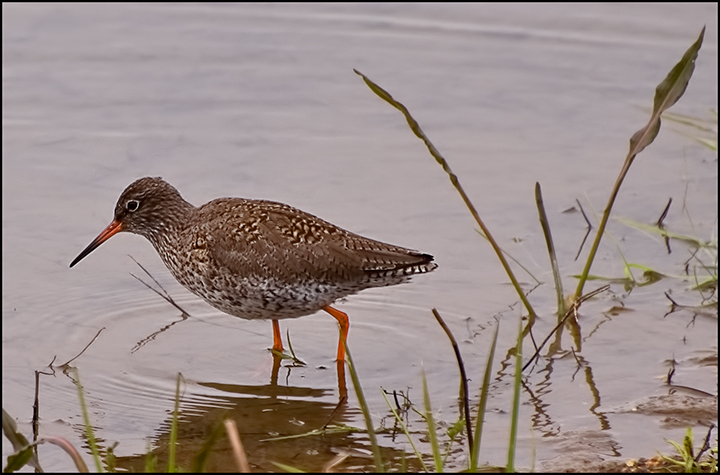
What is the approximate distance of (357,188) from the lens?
852 cm

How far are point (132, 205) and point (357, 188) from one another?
Result: 2.11 m

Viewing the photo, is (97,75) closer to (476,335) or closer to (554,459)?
(476,335)

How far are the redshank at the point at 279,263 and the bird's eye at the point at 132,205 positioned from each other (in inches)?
19.7

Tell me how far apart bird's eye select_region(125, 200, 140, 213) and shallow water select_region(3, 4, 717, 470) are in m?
0.56

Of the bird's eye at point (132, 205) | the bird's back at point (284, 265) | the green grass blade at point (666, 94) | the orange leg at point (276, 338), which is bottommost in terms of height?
the orange leg at point (276, 338)

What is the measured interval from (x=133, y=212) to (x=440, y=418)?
2.51 m

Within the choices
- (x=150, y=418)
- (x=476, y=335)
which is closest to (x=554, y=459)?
(x=476, y=335)

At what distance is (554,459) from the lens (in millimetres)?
5055

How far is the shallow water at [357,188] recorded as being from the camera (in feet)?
19.0

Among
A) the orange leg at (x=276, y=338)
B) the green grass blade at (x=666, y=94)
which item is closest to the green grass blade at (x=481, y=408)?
the green grass blade at (x=666, y=94)

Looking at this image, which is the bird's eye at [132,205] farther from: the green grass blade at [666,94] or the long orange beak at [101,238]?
the green grass blade at [666,94]

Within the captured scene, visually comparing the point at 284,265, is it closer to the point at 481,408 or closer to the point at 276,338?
the point at 276,338

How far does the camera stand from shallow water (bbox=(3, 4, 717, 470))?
19.0 ft

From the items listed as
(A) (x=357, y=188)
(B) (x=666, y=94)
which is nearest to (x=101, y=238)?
(A) (x=357, y=188)
